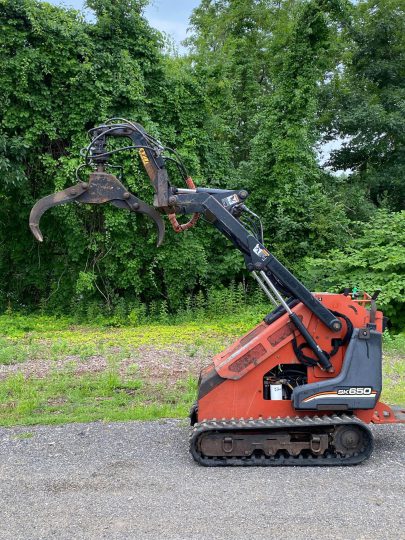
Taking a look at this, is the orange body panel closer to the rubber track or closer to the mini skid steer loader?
the mini skid steer loader

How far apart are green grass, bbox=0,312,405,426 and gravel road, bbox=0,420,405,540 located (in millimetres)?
1146

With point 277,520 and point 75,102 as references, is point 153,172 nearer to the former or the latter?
point 277,520

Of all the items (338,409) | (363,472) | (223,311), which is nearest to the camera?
(363,472)

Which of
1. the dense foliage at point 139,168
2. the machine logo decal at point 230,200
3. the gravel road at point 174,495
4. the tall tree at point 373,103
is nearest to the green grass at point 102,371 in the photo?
the gravel road at point 174,495

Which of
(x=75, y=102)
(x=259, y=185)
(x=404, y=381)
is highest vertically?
(x=75, y=102)

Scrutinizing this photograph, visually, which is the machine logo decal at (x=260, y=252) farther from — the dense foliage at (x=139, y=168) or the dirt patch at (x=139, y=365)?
the dense foliage at (x=139, y=168)

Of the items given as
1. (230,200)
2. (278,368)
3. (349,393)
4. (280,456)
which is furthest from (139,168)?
(280,456)

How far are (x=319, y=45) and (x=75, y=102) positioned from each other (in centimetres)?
709

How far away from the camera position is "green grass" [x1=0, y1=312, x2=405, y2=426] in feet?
23.3

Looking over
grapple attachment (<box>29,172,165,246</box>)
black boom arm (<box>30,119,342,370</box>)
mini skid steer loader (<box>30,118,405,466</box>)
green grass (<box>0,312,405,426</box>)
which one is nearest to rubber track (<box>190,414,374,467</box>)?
mini skid steer loader (<box>30,118,405,466</box>)

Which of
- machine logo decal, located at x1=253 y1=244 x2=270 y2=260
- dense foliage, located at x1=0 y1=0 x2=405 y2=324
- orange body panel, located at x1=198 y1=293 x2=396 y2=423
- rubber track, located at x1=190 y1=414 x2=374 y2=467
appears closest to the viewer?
rubber track, located at x1=190 y1=414 x2=374 y2=467

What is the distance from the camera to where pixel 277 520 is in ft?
13.3

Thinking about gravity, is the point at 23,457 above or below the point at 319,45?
below

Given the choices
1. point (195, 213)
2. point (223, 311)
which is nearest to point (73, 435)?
point (195, 213)
